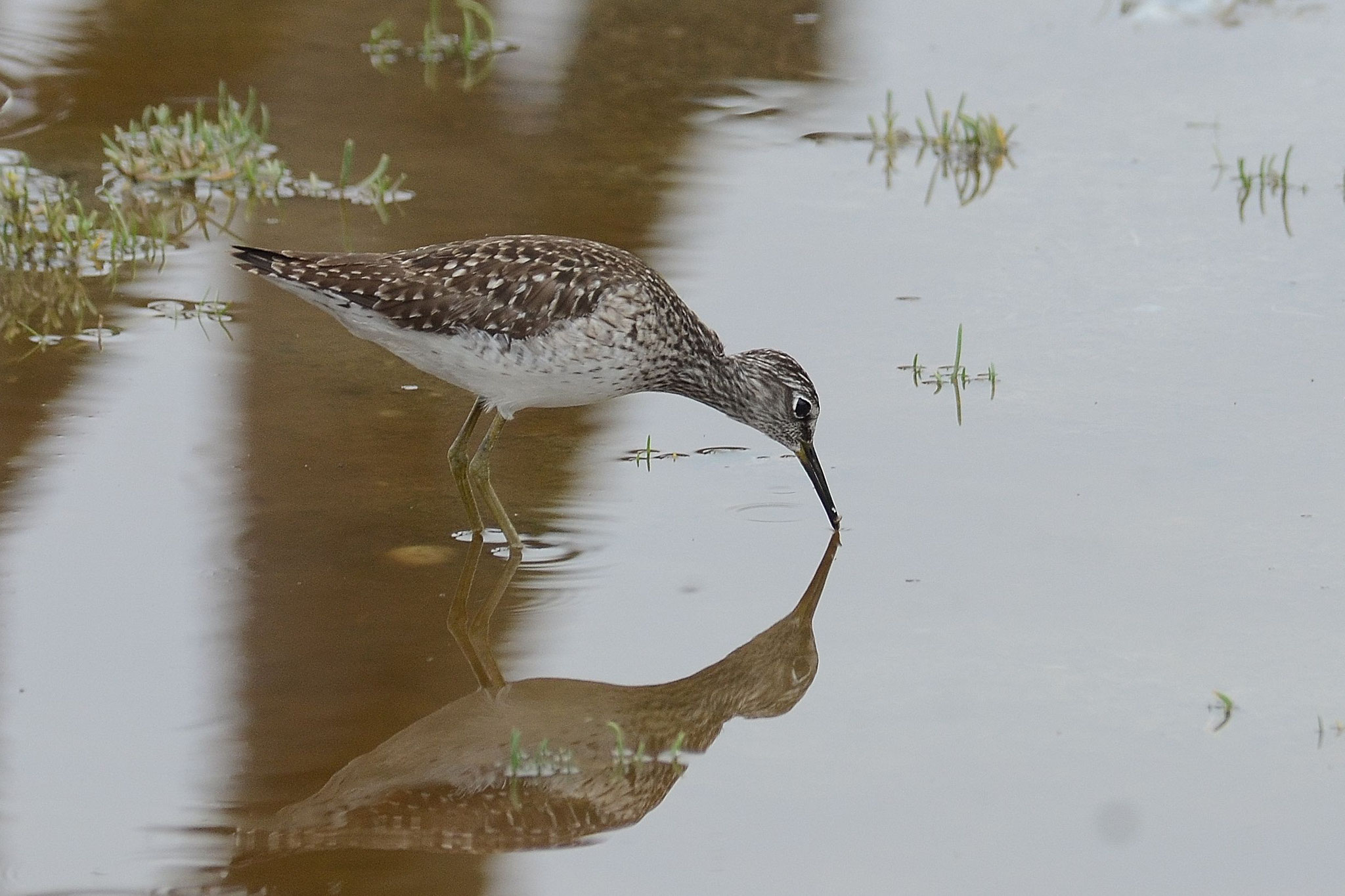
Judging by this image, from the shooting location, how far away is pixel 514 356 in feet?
21.2

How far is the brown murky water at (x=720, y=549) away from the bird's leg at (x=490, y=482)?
0.13m

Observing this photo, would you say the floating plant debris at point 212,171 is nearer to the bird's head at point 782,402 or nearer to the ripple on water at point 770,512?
the bird's head at point 782,402

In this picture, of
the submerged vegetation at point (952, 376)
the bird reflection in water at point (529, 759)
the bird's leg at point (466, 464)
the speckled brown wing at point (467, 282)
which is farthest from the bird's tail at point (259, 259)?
the submerged vegetation at point (952, 376)

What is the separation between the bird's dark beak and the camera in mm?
6652

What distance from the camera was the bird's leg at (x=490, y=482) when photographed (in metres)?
6.50

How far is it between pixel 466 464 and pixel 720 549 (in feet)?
3.61

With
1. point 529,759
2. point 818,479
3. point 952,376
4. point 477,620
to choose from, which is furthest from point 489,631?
point 952,376

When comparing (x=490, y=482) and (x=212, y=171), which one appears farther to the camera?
(x=212, y=171)

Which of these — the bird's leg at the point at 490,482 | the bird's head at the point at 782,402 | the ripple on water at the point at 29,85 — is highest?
the ripple on water at the point at 29,85

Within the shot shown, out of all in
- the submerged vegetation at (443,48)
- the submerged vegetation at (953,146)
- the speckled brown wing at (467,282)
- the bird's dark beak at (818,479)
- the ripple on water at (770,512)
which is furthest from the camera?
the submerged vegetation at (443,48)

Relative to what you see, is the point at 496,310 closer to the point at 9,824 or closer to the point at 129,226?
the point at 9,824

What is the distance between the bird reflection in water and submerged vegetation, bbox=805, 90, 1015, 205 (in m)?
4.98

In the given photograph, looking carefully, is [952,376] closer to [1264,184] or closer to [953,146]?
[1264,184]

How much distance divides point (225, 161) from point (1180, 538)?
557cm
